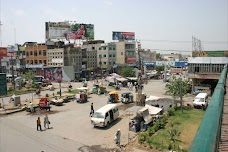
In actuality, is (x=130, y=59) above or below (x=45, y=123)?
above

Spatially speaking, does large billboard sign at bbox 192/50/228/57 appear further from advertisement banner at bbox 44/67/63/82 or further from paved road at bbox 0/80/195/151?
advertisement banner at bbox 44/67/63/82

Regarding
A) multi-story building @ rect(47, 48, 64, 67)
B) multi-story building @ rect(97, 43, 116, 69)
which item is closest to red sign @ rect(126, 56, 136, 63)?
multi-story building @ rect(97, 43, 116, 69)

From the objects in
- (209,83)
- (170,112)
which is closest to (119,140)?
(170,112)

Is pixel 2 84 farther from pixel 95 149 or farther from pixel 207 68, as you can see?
pixel 207 68

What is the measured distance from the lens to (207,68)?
35.5 m

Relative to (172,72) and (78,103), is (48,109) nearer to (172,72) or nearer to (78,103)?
(78,103)

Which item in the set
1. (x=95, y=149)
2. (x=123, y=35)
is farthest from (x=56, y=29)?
(x=95, y=149)

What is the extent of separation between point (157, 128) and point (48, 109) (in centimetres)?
1392

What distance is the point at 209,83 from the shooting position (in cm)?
3666

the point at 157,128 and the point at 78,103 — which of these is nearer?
the point at 157,128

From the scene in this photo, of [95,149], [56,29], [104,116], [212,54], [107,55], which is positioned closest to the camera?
[95,149]

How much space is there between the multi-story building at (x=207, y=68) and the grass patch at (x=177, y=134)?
13363 mm

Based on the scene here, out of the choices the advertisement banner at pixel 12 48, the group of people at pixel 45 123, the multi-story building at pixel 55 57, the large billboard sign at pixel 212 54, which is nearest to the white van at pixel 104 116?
the group of people at pixel 45 123

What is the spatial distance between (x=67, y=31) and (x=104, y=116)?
53.7 metres
